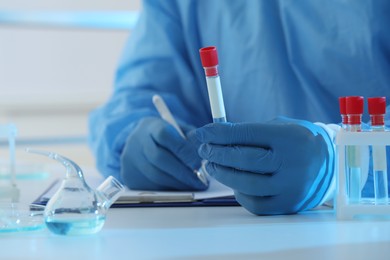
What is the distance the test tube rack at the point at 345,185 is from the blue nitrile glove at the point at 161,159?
0.36m

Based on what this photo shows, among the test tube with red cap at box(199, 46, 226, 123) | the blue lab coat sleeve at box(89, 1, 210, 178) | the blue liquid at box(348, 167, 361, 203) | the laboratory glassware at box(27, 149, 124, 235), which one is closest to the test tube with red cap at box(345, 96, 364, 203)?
the blue liquid at box(348, 167, 361, 203)

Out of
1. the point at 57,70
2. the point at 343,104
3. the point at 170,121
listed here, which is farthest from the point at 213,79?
the point at 57,70

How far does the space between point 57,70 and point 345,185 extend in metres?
2.22

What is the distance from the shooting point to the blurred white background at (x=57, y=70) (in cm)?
287

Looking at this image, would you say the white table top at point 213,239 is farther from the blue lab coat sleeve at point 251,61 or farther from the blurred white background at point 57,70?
the blurred white background at point 57,70

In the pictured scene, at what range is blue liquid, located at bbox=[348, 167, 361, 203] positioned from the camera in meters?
0.86

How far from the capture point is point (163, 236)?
78cm

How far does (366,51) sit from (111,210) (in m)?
0.59

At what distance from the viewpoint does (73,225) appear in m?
0.78

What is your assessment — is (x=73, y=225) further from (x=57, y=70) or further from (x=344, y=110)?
(x=57, y=70)

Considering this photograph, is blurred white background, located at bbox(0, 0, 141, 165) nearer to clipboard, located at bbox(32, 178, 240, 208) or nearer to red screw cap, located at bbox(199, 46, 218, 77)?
clipboard, located at bbox(32, 178, 240, 208)

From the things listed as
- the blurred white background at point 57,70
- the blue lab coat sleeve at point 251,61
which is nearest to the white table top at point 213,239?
the blue lab coat sleeve at point 251,61

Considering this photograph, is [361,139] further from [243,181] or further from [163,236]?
[163,236]

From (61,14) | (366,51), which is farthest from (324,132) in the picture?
(61,14)
